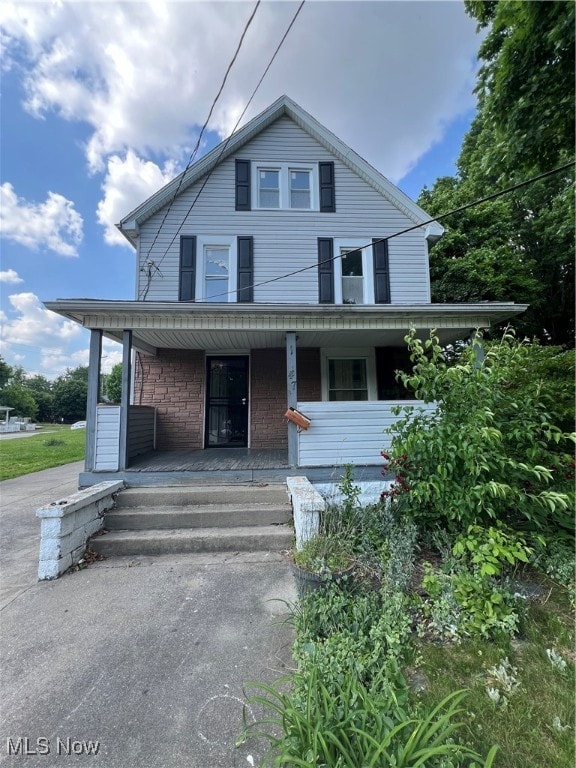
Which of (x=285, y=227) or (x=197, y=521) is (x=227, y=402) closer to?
(x=197, y=521)

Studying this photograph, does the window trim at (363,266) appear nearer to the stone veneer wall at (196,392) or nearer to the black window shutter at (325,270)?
the black window shutter at (325,270)

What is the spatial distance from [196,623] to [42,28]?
767 cm

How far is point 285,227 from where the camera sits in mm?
8281

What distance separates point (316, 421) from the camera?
552 centimetres

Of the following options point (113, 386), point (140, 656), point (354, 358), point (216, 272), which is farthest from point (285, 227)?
point (113, 386)

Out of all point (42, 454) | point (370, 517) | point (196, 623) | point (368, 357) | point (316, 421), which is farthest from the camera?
point (42, 454)

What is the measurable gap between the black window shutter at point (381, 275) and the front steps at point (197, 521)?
520 centimetres

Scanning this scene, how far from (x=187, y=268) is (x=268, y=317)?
3.42 metres

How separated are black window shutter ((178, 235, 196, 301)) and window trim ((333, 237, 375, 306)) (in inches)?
129

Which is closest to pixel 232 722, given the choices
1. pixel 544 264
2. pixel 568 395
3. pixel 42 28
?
pixel 568 395

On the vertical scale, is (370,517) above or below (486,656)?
above

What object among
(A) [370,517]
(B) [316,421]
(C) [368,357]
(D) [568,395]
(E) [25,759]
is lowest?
(E) [25,759]

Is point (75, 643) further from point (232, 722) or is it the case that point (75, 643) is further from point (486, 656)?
point (486, 656)

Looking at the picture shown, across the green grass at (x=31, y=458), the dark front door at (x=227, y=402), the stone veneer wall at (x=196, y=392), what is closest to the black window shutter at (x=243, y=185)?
the stone veneer wall at (x=196, y=392)
